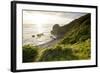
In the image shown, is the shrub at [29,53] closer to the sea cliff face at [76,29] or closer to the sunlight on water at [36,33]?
the sunlight on water at [36,33]

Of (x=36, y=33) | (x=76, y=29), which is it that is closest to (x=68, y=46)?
(x=76, y=29)

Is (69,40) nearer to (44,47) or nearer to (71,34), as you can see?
(71,34)

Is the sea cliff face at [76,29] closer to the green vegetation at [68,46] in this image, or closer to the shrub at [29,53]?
the green vegetation at [68,46]

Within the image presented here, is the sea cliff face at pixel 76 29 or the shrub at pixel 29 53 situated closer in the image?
the shrub at pixel 29 53

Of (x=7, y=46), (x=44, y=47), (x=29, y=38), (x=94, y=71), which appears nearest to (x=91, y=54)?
(x=94, y=71)

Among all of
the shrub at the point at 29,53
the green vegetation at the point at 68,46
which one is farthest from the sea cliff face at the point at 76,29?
the shrub at the point at 29,53

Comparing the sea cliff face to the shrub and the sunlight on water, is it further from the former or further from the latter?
the shrub

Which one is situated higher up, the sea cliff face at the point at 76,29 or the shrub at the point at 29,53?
the sea cliff face at the point at 76,29

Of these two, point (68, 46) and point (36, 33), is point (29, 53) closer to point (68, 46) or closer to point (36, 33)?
point (36, 33)
